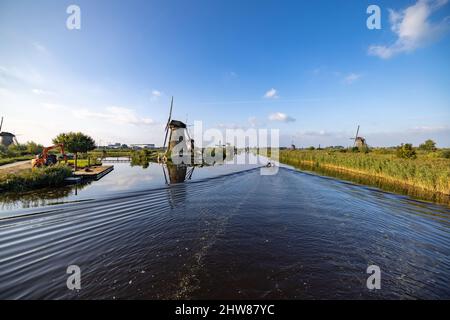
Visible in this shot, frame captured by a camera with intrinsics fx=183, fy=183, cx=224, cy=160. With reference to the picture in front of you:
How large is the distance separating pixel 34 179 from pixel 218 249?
18284mm

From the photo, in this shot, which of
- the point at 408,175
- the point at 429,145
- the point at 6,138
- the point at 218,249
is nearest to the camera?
the point at 218,249

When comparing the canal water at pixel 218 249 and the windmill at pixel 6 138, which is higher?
the windmill at pixel 6 138

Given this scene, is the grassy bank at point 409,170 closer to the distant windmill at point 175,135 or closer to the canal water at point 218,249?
the canal water at point 218,249

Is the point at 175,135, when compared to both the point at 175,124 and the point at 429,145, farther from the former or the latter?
the point at 429,145

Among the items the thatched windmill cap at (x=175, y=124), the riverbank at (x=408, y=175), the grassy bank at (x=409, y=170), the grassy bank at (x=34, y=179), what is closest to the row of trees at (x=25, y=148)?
the thatched windmill cap at (x=175, y=124)

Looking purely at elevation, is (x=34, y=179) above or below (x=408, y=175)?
above

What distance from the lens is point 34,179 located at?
612 inches

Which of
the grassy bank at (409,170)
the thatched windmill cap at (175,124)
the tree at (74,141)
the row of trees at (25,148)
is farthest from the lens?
the thatched windmill cap at (175,124)

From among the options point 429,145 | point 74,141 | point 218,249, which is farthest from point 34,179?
point 429,145

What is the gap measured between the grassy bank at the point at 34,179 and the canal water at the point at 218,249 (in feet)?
8.36

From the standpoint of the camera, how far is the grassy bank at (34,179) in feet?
46.7

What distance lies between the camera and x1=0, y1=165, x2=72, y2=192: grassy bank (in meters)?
14.2
